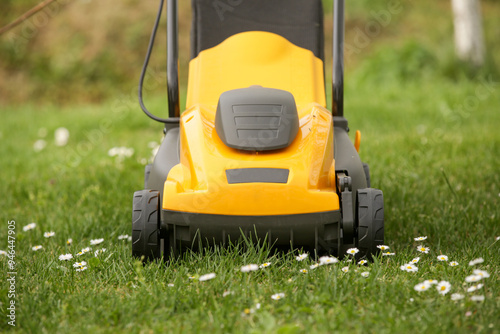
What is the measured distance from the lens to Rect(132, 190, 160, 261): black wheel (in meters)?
1.84

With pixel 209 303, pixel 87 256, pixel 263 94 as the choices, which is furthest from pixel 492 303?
pixel 87 256

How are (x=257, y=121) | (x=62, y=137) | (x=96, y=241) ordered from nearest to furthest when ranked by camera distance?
(x=257, y=121) < (x=96, y=241) < (x=62, y=137)

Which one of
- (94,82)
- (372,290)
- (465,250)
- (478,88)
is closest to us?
(372,290)

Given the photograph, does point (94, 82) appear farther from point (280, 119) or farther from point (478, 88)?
point (280, 119)

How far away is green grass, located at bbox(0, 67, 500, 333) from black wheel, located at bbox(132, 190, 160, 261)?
0.05 metres

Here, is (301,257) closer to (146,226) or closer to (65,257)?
(146,226)

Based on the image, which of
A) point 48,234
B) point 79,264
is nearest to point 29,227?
point 48,234

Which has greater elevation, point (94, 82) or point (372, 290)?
point (94, 82)

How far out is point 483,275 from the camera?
158 cm

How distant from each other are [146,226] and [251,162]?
415 millimetres

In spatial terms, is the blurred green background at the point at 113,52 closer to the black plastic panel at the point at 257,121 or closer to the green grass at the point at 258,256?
the green grass at the point at 258,256

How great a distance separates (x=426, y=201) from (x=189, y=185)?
1.32 metres

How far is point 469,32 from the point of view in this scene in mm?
5691

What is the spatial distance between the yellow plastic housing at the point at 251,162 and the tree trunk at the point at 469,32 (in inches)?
161
